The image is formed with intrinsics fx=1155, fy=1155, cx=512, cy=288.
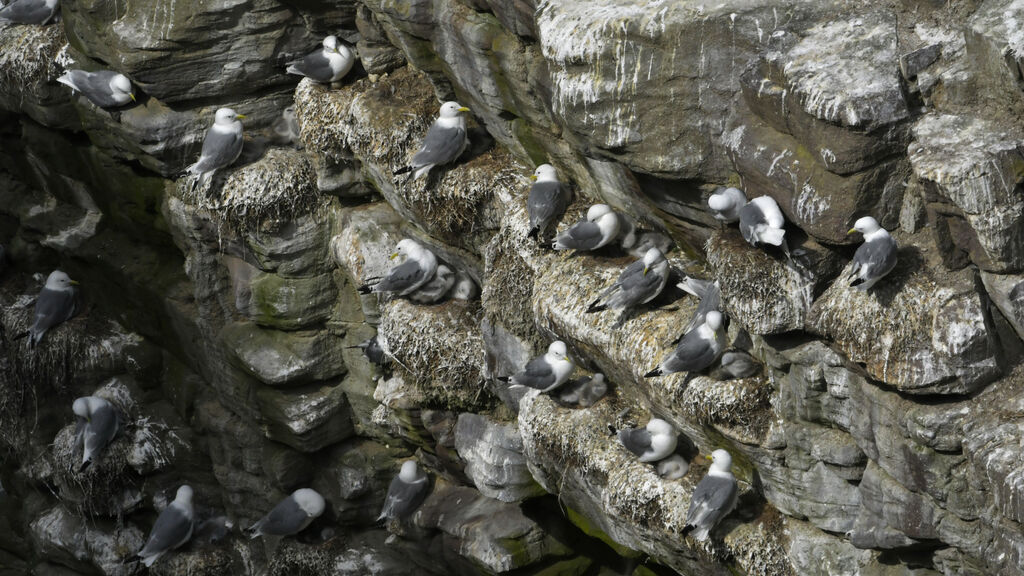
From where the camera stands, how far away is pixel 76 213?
45.5 ft

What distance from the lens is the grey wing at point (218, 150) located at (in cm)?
1106

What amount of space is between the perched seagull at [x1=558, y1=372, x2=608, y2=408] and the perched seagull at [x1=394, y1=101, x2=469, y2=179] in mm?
2214

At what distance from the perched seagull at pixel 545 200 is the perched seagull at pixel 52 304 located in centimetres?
684

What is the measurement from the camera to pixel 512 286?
32.0 feet

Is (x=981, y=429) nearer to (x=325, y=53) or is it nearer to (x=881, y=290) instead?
(x=881, y=290)

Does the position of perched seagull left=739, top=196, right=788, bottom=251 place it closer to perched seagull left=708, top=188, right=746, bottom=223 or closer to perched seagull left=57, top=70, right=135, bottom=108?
perched seagull left=708, top=188, right=746, bottom=223

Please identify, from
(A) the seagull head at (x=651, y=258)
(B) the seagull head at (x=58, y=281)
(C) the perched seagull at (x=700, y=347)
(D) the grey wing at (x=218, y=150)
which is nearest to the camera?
(C) the perched seagull at (x=700, y=347)

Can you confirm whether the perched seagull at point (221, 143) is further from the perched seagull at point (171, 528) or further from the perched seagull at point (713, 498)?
the perched seagull at point (713, 498)

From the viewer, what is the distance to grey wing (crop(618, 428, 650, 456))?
27.5 ft

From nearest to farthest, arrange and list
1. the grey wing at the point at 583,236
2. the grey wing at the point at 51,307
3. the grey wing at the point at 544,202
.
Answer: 1. the grey wing at the point at 583,236
2. the grey wing at the point at 544,202
3. the grey wing at the point at 51,307

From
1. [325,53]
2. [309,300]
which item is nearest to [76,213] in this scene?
[309,300]

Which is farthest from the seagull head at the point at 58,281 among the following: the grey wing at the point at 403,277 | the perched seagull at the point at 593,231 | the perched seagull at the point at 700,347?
the perched seagull at the point at 700,347

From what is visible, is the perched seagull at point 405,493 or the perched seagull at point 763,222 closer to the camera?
the perched seagull at point 763,222

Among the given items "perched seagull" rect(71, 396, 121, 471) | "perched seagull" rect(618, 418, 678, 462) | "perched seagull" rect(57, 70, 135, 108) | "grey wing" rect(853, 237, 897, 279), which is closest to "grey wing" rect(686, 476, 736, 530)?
"perched seagull" rect(618, 418, 678, 462)
